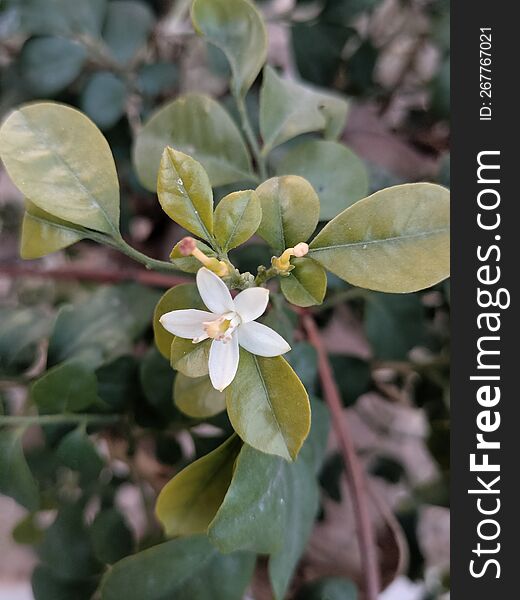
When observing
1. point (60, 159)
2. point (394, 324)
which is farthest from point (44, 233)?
point (394, 324)

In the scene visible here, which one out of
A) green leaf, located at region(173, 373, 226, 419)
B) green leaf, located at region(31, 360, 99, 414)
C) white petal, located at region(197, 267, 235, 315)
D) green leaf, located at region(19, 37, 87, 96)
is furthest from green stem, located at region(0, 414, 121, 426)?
green leaf, located at region(19, 37, 87, 96)

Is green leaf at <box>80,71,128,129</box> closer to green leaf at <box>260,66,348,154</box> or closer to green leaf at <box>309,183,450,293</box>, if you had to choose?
green leaf at <box>260,66,348,154</box>

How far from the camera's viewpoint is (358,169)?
46 cm

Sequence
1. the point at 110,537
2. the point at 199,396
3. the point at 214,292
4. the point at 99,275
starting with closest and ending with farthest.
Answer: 1. the point at 214,292
2. the point at 199,396
3. the point at 110,537
4. the point at 99,275

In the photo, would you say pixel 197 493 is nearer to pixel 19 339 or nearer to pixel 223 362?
pixel 223 362

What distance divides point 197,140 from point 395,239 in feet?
0.67

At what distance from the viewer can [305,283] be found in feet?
1.12

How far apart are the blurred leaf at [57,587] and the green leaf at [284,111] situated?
387mm

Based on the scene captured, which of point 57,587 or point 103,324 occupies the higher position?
point 103,324

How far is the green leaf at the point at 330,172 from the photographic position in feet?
1.48

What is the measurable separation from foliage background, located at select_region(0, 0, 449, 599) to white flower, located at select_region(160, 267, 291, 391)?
6.9 inches

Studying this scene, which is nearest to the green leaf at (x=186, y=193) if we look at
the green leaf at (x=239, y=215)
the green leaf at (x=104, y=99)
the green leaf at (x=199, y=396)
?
the green leaf at (x=239, y=215)

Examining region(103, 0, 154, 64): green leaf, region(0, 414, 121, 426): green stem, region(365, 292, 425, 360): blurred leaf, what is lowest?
region(0, 414, 121, 426): green stem

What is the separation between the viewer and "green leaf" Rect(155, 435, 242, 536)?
0.38 meters
